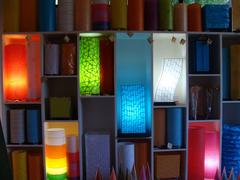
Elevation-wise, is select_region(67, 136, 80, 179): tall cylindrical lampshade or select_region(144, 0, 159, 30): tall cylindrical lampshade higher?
select_region(144, 0, 159, 30): tall cylindrical lampshade

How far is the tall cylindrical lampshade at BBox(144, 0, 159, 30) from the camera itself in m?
2.64

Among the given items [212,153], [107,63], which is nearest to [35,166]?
[107,63]

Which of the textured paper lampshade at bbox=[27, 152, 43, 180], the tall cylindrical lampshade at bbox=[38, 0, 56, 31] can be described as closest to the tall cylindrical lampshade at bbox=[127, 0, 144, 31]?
the tall cylindrical lampshade at bbox=[38, 0, 56, 31]

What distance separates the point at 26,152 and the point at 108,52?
50.4 inches

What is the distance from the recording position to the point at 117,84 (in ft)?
9.09

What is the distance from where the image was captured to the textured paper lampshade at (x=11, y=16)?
2.60 meters

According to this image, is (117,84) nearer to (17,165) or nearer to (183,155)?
(183,155)

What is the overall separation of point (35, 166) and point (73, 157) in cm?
38

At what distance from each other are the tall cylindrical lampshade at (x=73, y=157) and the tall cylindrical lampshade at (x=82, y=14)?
1064mm

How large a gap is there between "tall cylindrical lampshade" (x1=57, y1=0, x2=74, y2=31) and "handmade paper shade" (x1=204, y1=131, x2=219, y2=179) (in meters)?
1.75

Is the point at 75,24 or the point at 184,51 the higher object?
the point at 75,24

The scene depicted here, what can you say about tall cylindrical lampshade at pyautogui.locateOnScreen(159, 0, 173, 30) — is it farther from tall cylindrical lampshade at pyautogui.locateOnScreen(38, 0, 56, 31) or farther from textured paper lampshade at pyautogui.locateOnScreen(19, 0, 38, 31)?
textured paper lampshade at pyautogui.locateOnScreen(19, 0, 38, 31)

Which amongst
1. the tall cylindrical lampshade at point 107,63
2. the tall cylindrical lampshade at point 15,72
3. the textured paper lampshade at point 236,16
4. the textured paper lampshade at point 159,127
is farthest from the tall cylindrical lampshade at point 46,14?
the textured paper lampshade at point 236,16

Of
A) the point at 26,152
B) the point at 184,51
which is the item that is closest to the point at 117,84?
the point at 184,51
